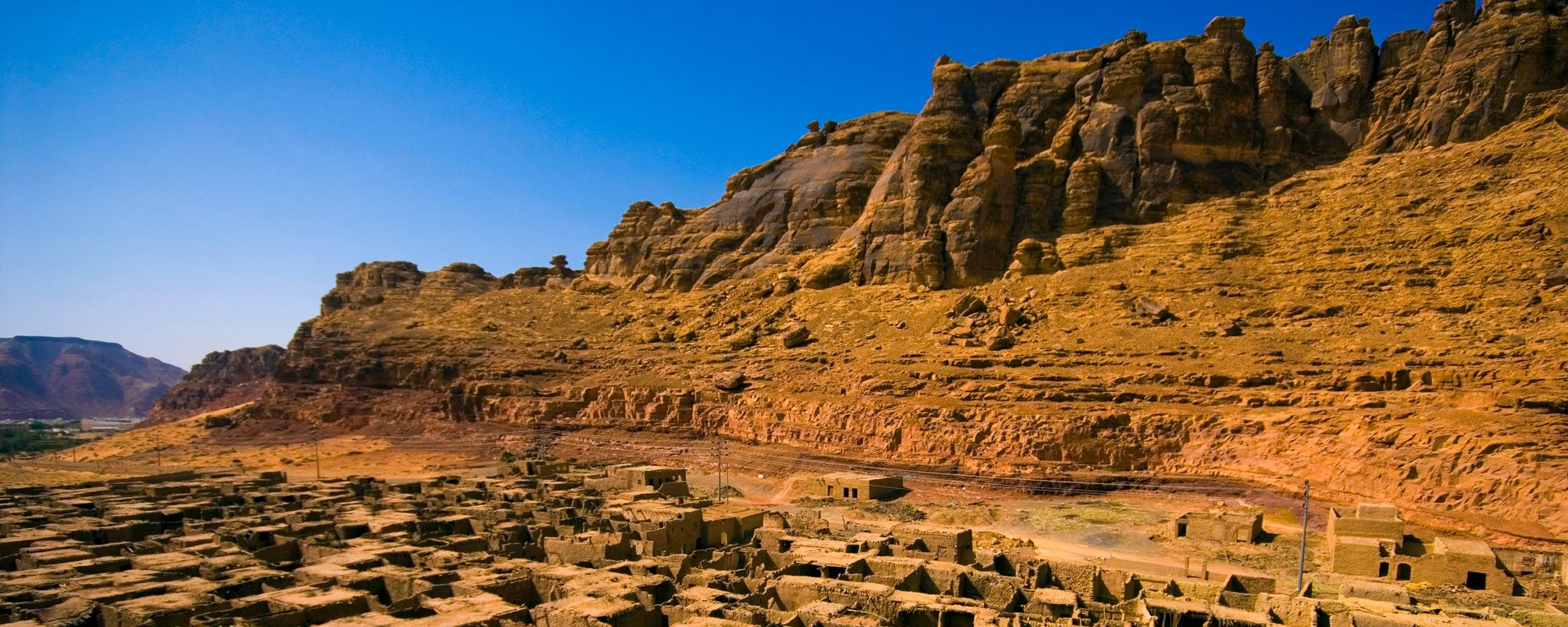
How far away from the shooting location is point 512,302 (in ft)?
253

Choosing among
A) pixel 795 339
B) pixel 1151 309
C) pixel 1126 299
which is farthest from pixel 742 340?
pixel 1151 309

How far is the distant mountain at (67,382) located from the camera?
156250mm

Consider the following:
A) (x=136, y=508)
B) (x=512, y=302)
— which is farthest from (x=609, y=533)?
(x=512, y=302)

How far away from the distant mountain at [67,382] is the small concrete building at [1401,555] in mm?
182964

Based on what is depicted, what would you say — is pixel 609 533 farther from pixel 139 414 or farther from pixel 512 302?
pixel 139 414

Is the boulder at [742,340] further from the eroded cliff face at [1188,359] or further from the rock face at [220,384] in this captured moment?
the rock face at [220,384]

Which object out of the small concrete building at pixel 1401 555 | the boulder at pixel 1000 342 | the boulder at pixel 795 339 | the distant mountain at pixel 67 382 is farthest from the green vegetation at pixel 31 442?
the distant mountain at pixel 67 382

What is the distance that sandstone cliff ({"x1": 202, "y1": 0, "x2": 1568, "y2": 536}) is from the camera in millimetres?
30844

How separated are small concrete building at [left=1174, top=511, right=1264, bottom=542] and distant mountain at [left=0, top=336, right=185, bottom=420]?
17868 centimetres

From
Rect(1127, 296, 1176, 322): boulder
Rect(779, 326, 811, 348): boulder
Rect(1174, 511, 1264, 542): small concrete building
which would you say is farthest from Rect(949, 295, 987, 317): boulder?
Rect(1174, 511, 1264, 542): small concrete building

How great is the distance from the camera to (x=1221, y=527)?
25438mm

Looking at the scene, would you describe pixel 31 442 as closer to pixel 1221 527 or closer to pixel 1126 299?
pixel 1126 299

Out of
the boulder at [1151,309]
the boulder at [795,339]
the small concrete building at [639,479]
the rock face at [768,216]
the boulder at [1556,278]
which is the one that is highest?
the rock face at [768,216]

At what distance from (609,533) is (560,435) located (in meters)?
30.6
